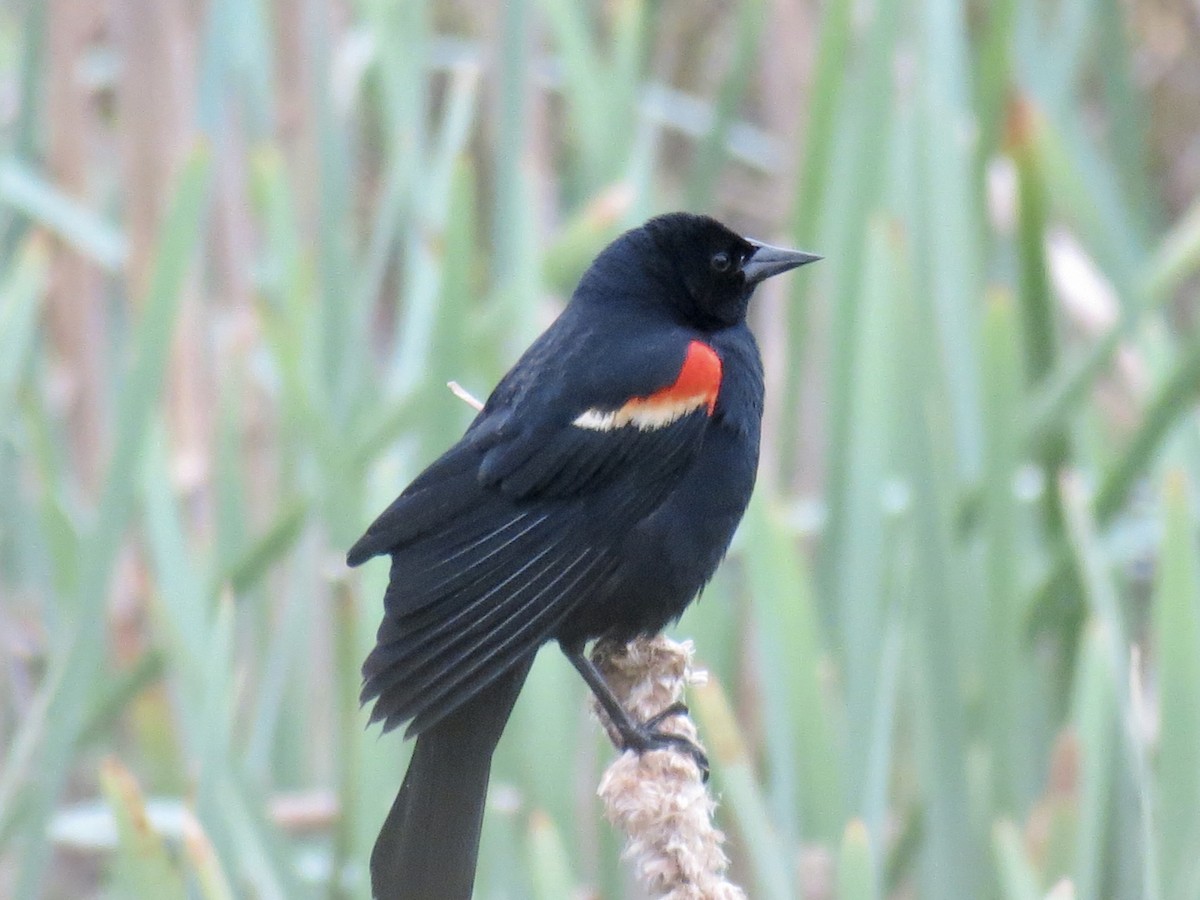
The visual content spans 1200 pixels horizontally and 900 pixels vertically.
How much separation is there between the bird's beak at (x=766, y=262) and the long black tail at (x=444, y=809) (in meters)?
0.51

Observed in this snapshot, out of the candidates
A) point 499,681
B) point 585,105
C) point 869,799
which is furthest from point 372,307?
point 869,799

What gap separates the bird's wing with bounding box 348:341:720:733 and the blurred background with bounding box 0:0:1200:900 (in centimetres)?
13

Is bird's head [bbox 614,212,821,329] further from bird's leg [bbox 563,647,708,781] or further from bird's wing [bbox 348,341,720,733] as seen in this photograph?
bird's leg [bbox 563,647,708,781]

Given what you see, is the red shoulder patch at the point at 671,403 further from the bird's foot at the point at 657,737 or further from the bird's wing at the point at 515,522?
the bird's foot at the point at 657,737

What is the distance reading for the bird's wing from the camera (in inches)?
44.6

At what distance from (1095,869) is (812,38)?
1.32 metres

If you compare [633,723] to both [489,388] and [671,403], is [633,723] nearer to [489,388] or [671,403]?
[671,403]

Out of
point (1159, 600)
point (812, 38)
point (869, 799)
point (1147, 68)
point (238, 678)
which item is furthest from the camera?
point (1147, 68)

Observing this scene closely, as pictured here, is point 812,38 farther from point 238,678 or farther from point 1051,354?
point 238,678

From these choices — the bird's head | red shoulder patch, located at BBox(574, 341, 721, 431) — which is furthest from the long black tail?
the bird's head

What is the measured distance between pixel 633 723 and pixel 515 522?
0.20 metres

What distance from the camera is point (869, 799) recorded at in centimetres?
147

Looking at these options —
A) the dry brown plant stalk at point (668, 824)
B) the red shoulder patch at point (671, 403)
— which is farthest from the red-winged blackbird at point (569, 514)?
the dry brown plant stalk at point (668, 824)

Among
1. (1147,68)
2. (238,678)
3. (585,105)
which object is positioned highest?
(1147,68)
